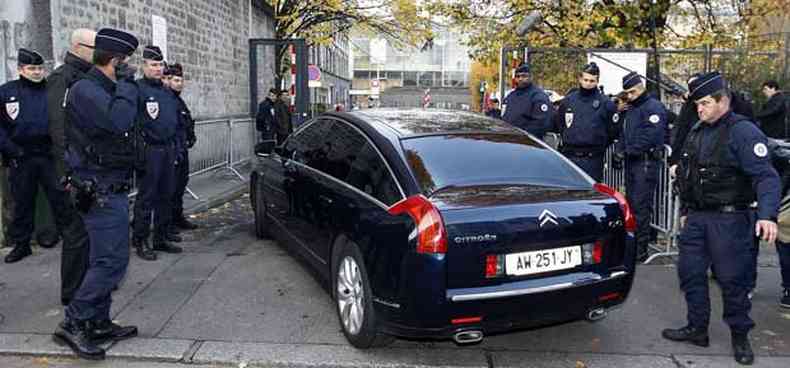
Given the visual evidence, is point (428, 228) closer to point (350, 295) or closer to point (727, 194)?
point (350, 295)

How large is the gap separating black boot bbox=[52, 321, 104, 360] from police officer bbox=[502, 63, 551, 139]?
17.2 feet

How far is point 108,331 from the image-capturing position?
4.36 meters

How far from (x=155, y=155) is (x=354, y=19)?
15294mm

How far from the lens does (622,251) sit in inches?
164

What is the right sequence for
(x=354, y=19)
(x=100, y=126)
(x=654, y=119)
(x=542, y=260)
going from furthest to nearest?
(x=354, y=19) → (x=654, y=119) → (x=100, y=126) → (x=542, y=260)

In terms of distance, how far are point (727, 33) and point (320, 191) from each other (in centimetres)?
1315

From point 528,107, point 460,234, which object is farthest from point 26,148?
point 528,107

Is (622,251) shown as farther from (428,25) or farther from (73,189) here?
(428,25)

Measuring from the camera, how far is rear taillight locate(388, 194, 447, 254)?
12.0 ft

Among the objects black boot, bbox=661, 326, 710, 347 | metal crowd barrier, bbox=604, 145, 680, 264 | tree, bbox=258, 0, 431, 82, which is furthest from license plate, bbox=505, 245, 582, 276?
tree, bbox=258, 0, 431, 82

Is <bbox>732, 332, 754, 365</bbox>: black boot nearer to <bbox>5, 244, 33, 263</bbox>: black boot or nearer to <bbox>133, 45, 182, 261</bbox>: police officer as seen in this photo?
<bbox>133, 45, 182, 261</bbox>: police officer

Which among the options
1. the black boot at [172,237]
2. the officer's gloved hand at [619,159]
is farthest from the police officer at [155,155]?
the officer's gloved hand at [619,159]

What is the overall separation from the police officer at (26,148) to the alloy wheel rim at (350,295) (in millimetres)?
3065

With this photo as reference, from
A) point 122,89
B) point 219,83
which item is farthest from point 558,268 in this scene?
point 219,83
